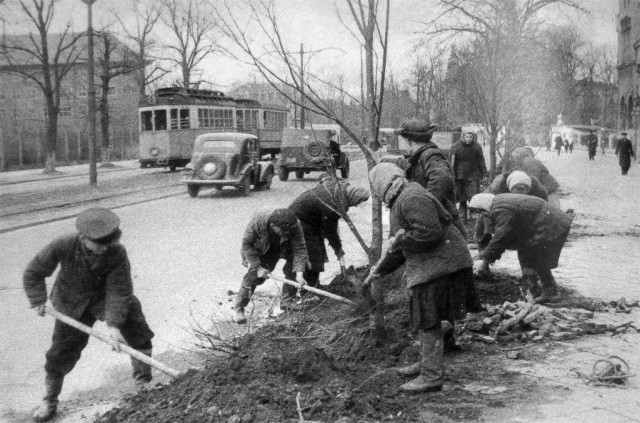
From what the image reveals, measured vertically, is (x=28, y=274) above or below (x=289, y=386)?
above

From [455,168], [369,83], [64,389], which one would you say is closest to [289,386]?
[64,389]

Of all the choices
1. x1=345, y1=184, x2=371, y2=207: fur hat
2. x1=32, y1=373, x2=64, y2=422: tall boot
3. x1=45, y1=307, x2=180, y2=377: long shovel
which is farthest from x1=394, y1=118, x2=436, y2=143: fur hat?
x1=32, y1=373, x2=64, y2=422: tall boot

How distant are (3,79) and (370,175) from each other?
43812 mm

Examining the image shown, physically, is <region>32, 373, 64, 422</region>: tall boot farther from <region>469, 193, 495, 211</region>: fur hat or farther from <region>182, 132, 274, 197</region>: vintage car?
<region>182, 132, 274, 197</region>: vintage car

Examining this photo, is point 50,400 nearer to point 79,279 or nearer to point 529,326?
point 79,279

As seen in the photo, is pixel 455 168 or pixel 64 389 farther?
pixel 455 168

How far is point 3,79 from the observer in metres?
42.1

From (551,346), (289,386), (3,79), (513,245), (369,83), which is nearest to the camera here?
Answer: (289,386)

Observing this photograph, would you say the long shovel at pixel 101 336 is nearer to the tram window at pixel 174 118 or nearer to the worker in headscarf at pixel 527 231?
the worker in headscarf at pixel 527 231

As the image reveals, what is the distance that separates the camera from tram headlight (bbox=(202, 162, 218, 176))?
1810 centimetres

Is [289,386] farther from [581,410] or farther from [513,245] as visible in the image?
[513,245]

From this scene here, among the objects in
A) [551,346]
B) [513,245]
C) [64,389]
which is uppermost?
[513,245]

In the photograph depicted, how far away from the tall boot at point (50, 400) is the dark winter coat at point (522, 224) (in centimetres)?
351

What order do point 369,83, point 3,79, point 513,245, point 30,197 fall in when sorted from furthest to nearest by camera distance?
point 3,79 → point 30,197 → point 513,245 → point 369,83
